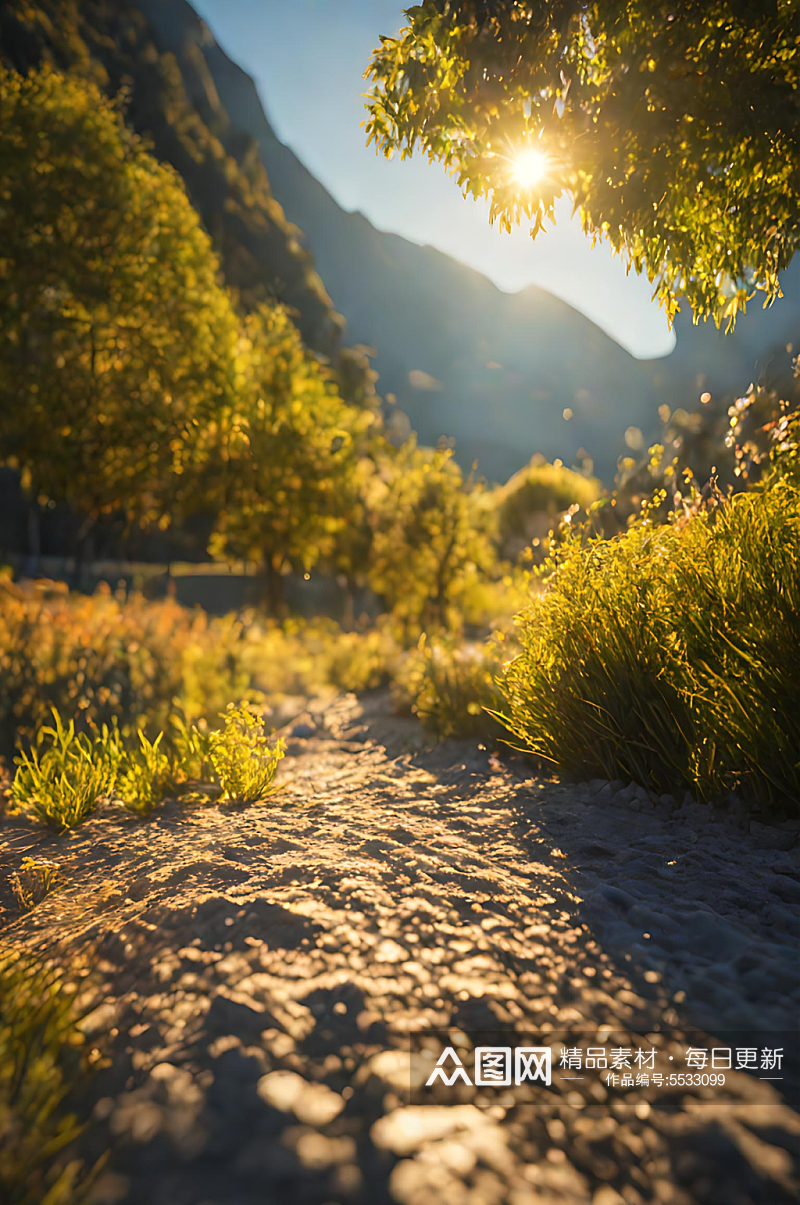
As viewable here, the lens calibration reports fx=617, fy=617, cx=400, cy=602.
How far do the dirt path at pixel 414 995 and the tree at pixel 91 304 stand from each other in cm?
1002

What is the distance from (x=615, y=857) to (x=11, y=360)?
1214cm

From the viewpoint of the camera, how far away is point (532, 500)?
2580cm

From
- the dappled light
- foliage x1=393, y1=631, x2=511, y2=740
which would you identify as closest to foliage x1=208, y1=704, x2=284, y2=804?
the dappled light

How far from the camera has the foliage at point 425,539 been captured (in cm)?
1420

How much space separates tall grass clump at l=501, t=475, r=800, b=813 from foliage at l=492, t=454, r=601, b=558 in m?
20.7

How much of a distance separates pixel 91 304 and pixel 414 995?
475 inches

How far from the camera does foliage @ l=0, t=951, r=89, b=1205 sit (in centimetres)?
109

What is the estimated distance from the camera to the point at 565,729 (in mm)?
3459

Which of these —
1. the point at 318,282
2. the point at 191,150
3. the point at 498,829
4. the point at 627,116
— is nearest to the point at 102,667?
the point at 498,829

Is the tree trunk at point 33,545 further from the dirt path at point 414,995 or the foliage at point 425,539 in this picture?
the dirt path at point 414,995

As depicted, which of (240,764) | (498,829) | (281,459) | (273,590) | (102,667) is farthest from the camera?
(273,590)

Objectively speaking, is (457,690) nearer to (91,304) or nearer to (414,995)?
(414,995)

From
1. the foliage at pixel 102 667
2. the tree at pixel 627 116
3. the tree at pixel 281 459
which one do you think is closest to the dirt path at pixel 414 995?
the foliage at pixel 102 667

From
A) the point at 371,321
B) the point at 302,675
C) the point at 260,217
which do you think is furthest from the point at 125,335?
the point at 371,321
